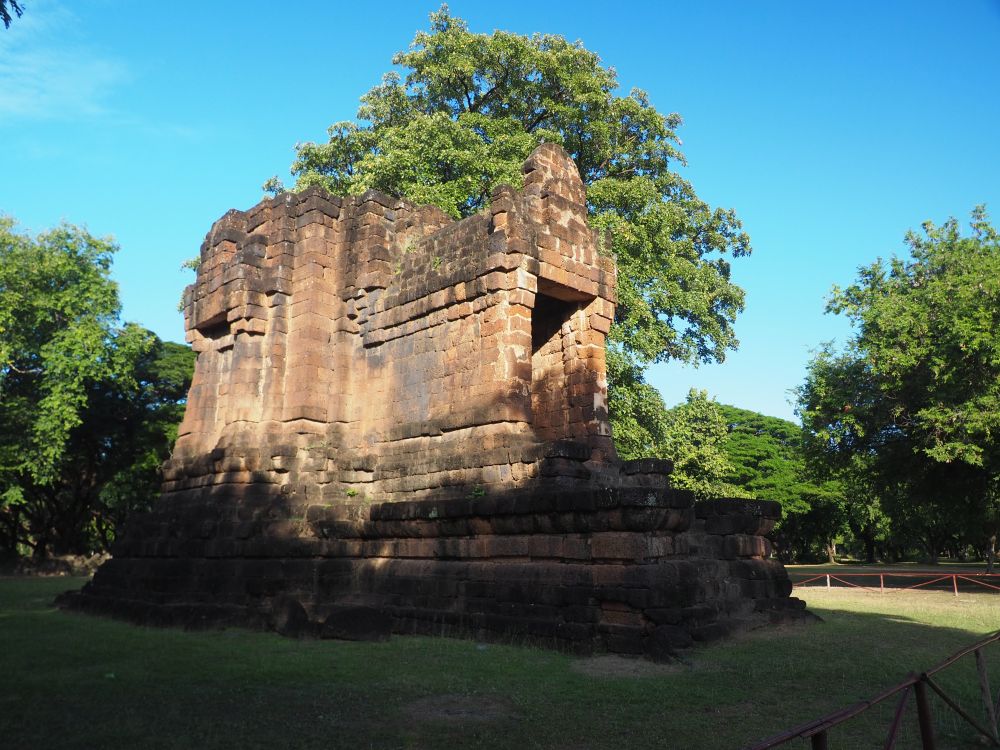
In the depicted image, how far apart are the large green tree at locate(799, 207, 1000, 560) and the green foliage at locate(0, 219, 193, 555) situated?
23947 millimetres

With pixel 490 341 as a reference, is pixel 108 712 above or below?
below

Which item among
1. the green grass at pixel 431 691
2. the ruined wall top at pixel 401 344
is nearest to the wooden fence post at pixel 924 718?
the green grass at pixel 431 691

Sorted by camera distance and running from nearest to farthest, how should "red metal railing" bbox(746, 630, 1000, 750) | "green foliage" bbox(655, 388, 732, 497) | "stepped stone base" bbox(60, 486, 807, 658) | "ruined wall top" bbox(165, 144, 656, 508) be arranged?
"red metal railing" bbox(746, 630, 1000, 750) → "stepped stone base" bbox(60, 486, 807, 658) → "ruined wall top" bbox(165, 144, 656, 508) → "green foliage" bbox(655, 388, 732, 497)

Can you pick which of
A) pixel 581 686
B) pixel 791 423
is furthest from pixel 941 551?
pixel 581 686

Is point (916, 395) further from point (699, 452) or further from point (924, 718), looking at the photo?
point (924, 718)

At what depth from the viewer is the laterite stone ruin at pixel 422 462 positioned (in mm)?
8414

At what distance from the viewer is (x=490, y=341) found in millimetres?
10602

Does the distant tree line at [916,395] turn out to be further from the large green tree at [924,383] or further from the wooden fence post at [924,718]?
A: the wooden fence post at [924,718]

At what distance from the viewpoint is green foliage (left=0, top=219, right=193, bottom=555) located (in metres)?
24.8

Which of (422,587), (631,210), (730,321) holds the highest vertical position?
(631,210)

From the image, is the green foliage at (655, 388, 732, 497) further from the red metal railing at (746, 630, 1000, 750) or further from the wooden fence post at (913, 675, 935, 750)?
the wooden fence post at (913, 675, 935, 750)

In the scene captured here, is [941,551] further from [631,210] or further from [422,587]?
[422,587]

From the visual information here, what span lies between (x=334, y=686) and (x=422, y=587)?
136 inches

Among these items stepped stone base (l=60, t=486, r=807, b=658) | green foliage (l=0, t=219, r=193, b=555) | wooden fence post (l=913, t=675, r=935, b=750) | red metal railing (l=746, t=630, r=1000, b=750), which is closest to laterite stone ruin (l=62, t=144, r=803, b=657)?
stepped stone base (l=60, t=486, r=807, b=658)
